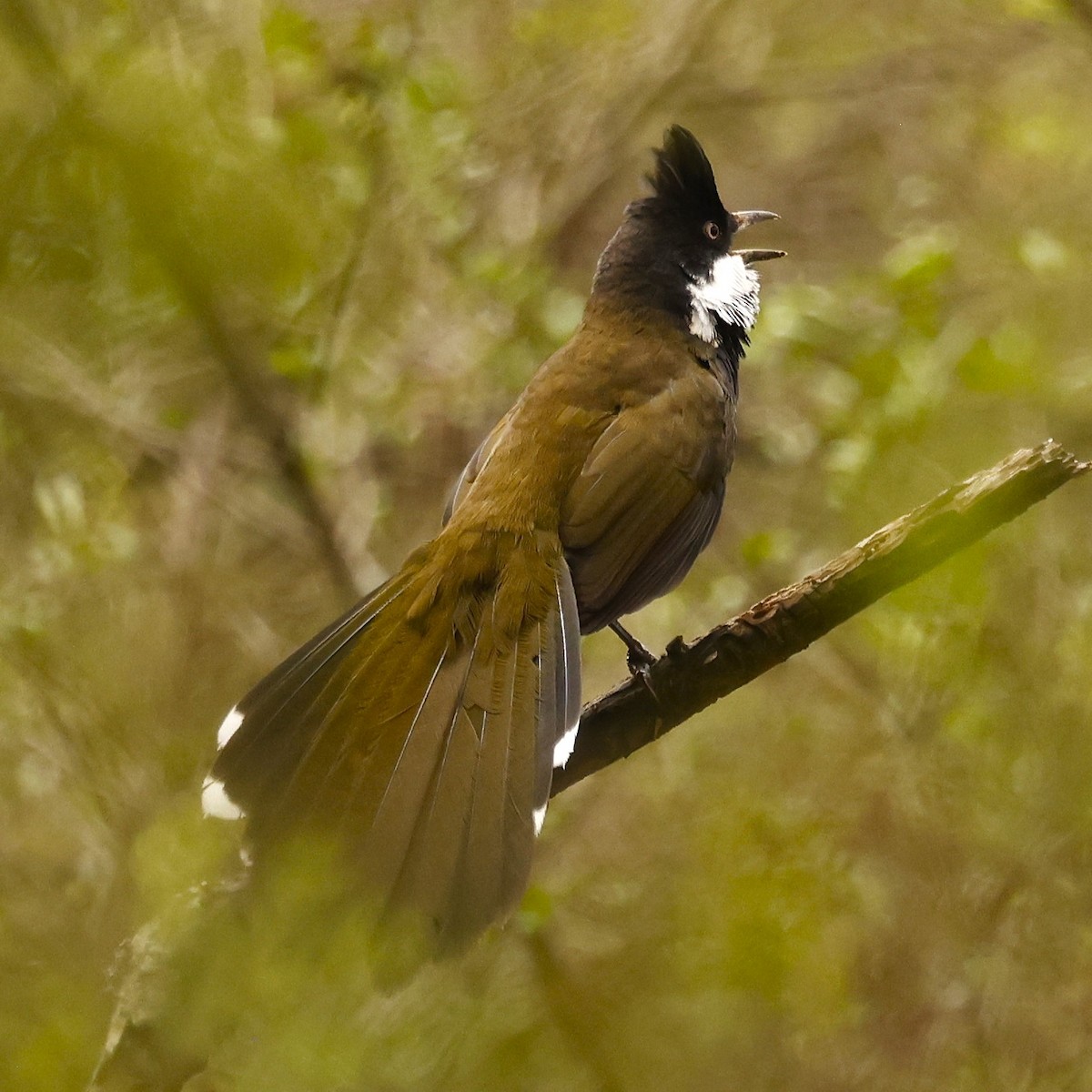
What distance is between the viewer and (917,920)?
3781 mm

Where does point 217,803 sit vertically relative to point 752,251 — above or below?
below

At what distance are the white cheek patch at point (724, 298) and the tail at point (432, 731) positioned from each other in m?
1.07

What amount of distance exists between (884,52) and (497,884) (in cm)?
495

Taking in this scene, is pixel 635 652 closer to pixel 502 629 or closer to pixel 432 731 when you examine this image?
pixel 502 629

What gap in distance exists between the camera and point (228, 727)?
2562 millimetres

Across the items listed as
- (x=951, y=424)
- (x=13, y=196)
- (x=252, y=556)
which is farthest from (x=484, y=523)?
(x=252, y=556)

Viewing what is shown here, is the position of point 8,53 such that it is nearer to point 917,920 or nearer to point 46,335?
point 46,335

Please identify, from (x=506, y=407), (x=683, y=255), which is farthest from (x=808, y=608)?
(x=506, y=407)

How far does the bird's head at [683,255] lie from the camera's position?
3.74m

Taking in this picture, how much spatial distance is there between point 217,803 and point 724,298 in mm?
2222

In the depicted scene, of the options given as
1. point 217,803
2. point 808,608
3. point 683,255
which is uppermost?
point 683,255

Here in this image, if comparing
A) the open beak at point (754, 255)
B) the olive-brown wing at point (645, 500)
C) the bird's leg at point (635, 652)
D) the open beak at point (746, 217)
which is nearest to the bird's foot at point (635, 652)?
the bird's leg at point (635, 652)

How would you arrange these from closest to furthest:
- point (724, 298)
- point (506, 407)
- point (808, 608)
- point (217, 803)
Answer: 1. point (217, 803)
2. point (808, 608)
3. point (724, 298)
4. point (506, 407)

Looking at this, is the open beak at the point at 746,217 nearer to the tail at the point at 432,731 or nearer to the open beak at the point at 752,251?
the open beak at the point at 752,251
